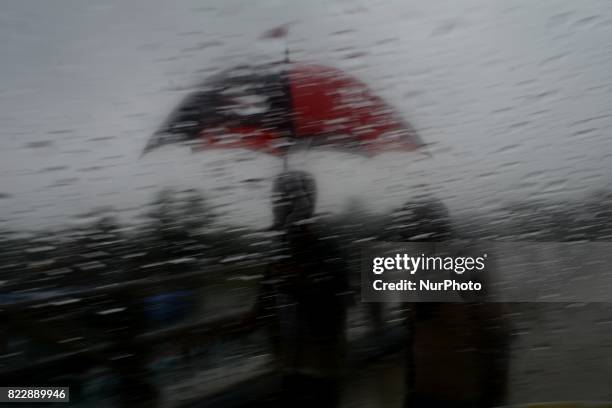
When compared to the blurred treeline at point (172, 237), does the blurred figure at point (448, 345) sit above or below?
below

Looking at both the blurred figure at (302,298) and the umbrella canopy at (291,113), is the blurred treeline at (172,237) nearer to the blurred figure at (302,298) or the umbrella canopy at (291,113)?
the blurred figure at (302,298)

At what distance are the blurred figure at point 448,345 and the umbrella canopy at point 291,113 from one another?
0.77ft

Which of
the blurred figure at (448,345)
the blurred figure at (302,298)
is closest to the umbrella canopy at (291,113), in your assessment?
the blurred figure at (302,298)

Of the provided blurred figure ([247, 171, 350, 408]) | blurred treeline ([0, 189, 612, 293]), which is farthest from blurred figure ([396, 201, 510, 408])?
blurred figure ([247, 171, 350, 408])

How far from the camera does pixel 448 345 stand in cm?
177

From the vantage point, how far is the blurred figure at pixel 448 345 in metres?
1.76

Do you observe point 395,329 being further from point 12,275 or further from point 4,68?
point 4,68

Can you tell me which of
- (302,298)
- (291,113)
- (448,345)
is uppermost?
(291,113)

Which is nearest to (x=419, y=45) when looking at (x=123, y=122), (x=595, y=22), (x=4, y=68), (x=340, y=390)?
(x=595, y=22)

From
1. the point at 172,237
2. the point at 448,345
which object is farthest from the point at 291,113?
the point at 448,345

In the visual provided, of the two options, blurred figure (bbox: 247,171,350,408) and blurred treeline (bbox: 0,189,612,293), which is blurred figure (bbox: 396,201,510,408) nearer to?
blurred treeline (bbox: 0,189,612,293)

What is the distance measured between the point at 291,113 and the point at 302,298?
0.48m

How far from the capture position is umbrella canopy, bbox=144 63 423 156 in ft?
5.60

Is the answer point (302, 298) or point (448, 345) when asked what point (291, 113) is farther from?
point (448, 345)
